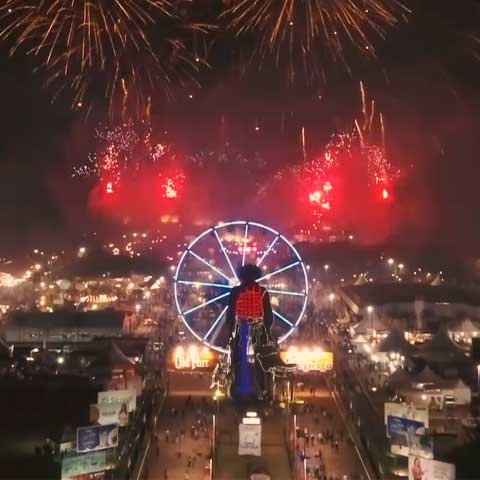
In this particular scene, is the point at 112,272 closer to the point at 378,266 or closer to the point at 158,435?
the point at 378,266

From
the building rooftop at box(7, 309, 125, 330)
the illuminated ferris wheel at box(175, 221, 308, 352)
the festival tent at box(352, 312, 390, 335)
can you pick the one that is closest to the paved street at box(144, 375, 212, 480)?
the illuminated ferris wheel at box(175, 221, 308, 352)

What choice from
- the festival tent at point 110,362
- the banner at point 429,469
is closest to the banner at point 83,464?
the banner at point 429,469

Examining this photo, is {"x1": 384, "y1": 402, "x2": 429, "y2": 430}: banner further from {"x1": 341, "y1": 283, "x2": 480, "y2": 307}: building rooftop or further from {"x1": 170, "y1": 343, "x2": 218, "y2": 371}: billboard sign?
{"x1": 341, "y1": 283, "x2": 480, "y2": 307}: building rooftop

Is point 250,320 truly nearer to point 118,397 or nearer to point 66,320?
point 118,397

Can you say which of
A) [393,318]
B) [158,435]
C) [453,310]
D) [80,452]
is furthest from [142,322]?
[80,452]

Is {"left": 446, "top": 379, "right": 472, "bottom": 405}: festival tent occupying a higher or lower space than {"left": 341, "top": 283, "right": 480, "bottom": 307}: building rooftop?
lower

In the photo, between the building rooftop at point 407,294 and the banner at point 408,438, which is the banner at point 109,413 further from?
the building rooftop at point 407,294
